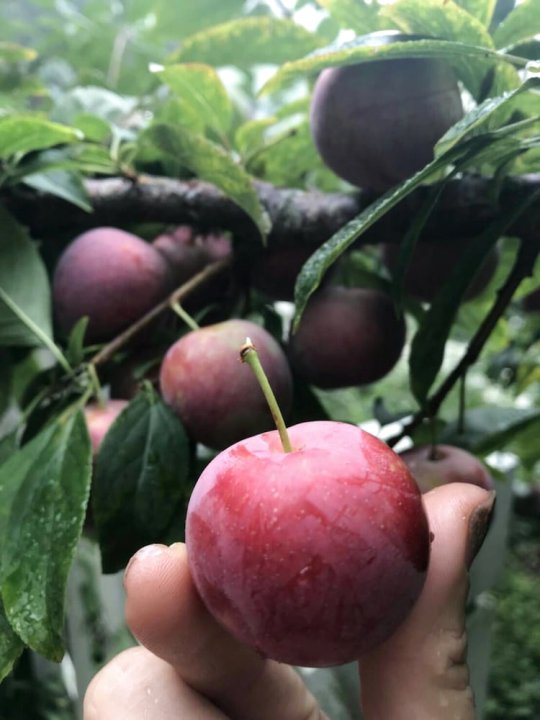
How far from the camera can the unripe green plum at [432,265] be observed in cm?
50

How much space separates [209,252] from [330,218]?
134mm

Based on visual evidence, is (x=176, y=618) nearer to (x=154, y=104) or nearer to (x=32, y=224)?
(x=32, y=224)

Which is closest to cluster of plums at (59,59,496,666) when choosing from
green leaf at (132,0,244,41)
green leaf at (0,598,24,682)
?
green leaf at (0,598,24,682)

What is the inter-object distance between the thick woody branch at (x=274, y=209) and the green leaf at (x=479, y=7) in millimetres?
93

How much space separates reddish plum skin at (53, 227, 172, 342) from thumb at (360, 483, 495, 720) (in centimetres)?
28

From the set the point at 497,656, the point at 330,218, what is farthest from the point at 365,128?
the point at 497,656

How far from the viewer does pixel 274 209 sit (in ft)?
1.60

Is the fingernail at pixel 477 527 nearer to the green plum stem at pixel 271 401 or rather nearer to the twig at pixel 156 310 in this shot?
the green plum stem at pixel 271 401

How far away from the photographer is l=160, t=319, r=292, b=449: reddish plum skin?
0.42 m

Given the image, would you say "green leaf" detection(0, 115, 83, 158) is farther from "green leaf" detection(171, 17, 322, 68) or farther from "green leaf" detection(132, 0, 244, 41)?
"green leaf" detection(132, 0, 244, 41)

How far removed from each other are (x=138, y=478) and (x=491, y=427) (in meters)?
0.29

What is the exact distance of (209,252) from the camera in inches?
22.4

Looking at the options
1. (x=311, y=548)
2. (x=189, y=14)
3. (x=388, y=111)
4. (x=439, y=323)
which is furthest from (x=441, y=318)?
(x=189, y=14)

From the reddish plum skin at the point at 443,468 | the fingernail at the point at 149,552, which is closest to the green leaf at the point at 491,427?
the reddish plum skin at the point at 443,468
